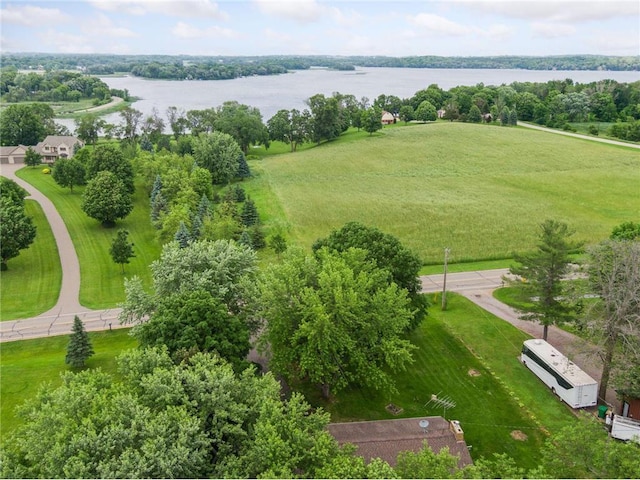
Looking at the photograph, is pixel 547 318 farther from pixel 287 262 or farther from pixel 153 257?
pixel 153 257

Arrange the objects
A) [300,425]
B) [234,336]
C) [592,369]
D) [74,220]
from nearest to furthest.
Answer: [300,425] < [234,336] < [592,369] < [74,220]

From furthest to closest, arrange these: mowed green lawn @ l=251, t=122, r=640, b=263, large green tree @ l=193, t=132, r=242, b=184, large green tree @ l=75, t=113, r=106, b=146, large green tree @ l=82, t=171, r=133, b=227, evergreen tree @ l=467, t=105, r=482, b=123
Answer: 1. evergreen tree @ l=467, t=105, r=482, b=123
2. large green tree @ l=75, t=113, r=106, b=146
3. large green tree @ l=193, t=132, r=242, b=184
4. mowed green lawn @ l=251, t=122, r=640, b=263
5. large green tree @ l=82, t=171, r=133, b=227

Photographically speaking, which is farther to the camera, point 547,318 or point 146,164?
point 146,164

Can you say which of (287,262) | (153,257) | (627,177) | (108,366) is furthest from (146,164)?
(627,177)

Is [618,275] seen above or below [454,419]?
above

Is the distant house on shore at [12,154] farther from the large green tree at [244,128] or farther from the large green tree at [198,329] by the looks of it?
the large green tree at [198,329]

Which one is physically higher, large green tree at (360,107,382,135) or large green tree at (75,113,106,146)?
Result: large green tree at (360,107,382,135)

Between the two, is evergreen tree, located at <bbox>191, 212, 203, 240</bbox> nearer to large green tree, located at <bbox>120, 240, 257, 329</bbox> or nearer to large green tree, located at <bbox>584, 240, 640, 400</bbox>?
large green tree, located at <bbox>120, 240, 257, 329</bbox>

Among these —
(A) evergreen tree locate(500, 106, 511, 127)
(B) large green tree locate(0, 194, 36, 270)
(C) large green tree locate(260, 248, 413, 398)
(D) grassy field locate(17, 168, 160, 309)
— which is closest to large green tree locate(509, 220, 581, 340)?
(C) large green tree locate(260, 248, 413, 398)
